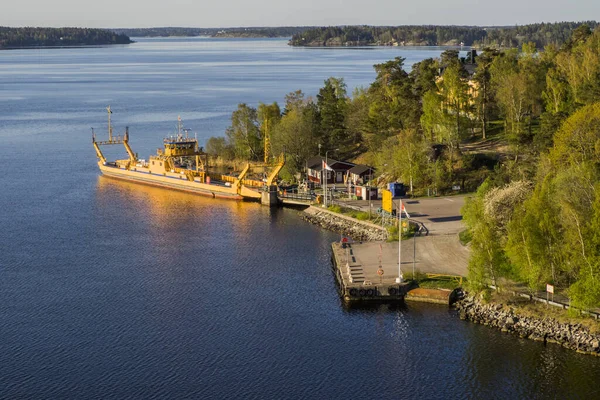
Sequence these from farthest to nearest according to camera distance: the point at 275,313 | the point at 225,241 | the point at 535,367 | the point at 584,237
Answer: the point at 225,241 < the point at 275,313 < the point at 584,237 < the point at 535,367

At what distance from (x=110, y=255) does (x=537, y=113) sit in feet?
125

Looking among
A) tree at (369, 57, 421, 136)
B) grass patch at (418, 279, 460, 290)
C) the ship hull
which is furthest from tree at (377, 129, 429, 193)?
grass patch at (418, 279, 460, 290)

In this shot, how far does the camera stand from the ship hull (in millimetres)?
63125

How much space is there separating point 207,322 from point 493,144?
35.5m

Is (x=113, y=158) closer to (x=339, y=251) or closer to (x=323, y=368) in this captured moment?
(x=339, y=251)

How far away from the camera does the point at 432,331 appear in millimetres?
34438

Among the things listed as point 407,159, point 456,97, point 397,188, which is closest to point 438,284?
point 397,188

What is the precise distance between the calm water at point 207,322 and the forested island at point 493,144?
379cm

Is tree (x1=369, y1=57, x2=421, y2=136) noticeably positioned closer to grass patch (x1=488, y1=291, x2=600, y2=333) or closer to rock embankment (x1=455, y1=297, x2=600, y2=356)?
rock embankment (x1=455, y1=297, x2=600, y2=356)

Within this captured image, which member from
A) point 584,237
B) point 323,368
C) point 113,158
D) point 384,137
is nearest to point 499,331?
point 584,237

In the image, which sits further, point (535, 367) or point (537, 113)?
point (537, 113)

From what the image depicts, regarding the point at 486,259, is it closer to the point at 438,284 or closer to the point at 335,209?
the point at 438,284

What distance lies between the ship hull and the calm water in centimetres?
149

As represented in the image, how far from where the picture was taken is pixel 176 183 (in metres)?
67.8
